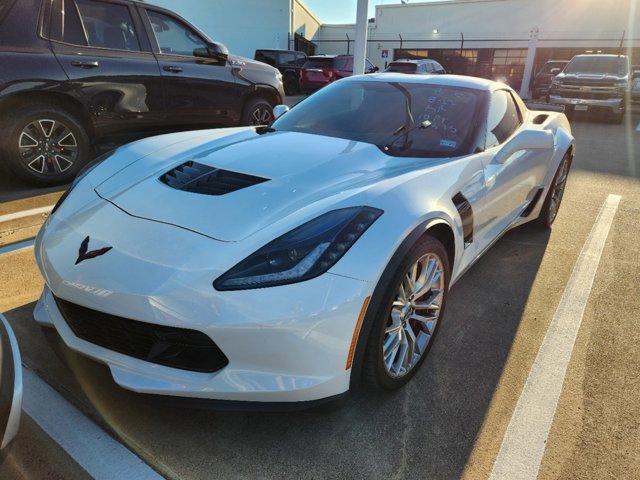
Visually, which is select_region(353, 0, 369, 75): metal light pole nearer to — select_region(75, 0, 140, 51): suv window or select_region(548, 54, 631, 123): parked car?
select_region(75, 0, 140, 51): suv window

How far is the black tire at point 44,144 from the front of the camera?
4230 millimetres

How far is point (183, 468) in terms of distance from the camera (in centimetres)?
167

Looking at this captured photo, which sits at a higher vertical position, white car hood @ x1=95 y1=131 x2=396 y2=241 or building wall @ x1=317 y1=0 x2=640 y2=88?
building wall @ x1=317 y1=0 x2=640 y2=88

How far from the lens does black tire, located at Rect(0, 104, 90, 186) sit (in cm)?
423

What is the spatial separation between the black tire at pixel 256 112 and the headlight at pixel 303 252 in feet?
15.6

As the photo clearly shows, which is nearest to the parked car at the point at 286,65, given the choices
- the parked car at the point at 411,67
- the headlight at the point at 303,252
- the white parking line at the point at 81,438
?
the parked car at the point at 411,67

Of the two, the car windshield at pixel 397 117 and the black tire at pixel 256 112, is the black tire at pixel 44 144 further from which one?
the car windshield at pixel 397 117

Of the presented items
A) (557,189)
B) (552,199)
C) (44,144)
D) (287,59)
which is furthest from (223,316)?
(287,59)

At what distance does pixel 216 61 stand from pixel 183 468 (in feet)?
16.9

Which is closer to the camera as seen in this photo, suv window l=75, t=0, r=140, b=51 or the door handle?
the door handle

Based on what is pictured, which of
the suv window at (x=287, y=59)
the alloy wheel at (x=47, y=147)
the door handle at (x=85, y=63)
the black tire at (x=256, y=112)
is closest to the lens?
the alloy wheel at (x=47, y=147)

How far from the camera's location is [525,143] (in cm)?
309

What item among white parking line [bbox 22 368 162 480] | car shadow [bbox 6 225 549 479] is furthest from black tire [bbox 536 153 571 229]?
white parking line [bbox 22 368 162 480]

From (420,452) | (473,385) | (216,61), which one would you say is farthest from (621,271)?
(216,61)
